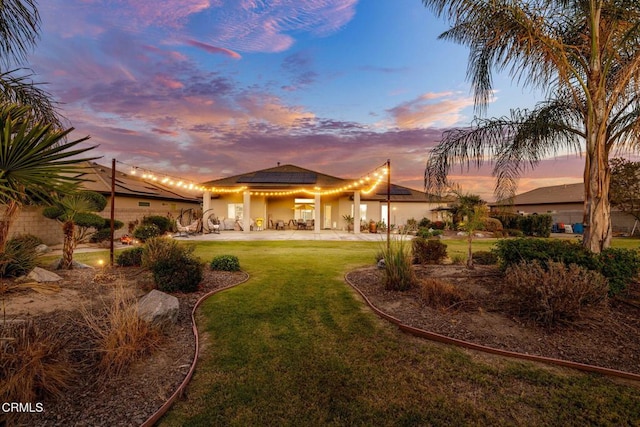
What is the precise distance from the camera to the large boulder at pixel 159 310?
3.64 metres

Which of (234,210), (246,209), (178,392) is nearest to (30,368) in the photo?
(178,392)

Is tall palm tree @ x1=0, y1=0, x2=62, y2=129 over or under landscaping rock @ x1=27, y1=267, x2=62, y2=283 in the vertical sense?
over

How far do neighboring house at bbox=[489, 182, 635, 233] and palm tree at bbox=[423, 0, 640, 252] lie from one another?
1624 centimetres

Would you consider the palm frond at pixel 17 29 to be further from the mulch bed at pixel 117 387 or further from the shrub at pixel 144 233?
the shrub at pixel 144 233

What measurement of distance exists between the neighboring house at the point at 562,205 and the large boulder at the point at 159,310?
71.3ft

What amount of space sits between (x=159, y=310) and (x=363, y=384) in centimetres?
291

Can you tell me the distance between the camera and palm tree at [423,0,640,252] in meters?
4.68

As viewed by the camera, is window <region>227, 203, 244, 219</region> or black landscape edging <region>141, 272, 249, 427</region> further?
window <region>227, 203, 244, 219</region>

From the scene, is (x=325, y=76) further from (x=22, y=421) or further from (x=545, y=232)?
(x=545, y=232)

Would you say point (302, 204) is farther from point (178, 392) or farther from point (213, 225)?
point (178, 392)

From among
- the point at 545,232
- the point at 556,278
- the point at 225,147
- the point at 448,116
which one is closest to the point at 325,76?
the point at 448,116

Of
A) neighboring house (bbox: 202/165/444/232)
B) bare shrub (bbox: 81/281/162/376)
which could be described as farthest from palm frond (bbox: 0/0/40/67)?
neighboring house (bbox: 202/165/444/232)

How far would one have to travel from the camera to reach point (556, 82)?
5473 mm

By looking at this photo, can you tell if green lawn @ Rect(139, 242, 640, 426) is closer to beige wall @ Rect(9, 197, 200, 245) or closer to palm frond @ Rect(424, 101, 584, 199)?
palm frond @ Rect(424, 101, 584, 199)
